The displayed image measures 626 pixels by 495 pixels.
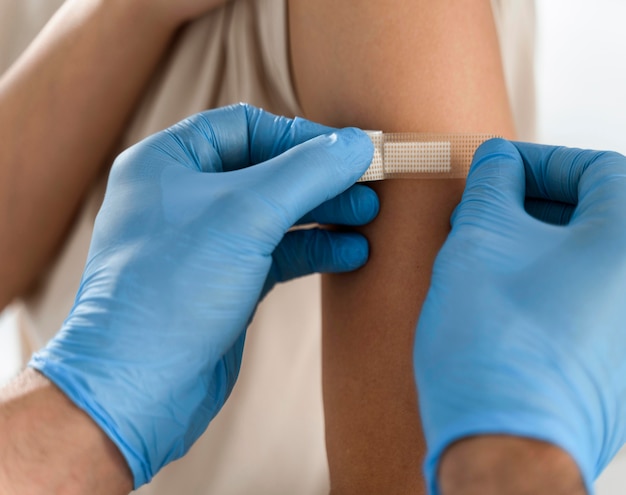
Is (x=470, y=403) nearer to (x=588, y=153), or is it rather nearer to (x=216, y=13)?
(x=588, y=153)

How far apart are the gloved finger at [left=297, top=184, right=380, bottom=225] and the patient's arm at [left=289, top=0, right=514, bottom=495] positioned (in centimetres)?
2

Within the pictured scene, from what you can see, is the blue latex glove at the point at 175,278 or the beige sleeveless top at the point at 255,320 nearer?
the blue latex glove at the point at 175,278

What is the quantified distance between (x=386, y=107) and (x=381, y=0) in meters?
0.16

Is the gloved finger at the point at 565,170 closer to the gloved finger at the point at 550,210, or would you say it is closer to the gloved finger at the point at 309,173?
the gloved finger at the point at 550,210

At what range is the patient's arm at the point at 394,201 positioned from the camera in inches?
37.2

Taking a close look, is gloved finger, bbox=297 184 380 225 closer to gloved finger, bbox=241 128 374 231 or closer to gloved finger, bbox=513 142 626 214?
gloved finger, bbox=241 128 374 231

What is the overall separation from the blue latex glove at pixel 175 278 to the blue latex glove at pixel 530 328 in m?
0.23

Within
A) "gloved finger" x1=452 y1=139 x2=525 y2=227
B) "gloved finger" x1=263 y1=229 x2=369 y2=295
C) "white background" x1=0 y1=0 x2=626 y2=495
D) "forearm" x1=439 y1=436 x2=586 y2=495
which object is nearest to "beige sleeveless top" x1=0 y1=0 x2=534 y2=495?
"gloved finger" x1=263 y1=229 x2=369 y2=295

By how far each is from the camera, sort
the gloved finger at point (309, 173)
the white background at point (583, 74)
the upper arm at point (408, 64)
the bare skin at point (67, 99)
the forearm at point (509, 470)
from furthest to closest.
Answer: the white background at point (583, 74) → the bare skin at point (67, 99) → the upper arm at point (408, 64) → the gloved finger at point (309, 173) → the forearm at point (509, 470)

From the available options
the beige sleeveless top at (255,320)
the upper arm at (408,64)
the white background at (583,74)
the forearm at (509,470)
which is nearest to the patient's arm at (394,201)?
the upper arm at (408,64)

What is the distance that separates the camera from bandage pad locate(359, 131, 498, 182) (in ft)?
3.10

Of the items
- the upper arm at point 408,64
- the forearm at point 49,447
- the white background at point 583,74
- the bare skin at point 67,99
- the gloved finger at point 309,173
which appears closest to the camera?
the forearm at point 49,447

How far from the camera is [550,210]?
0.92 meters

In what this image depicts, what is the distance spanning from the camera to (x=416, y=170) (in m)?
0.95
